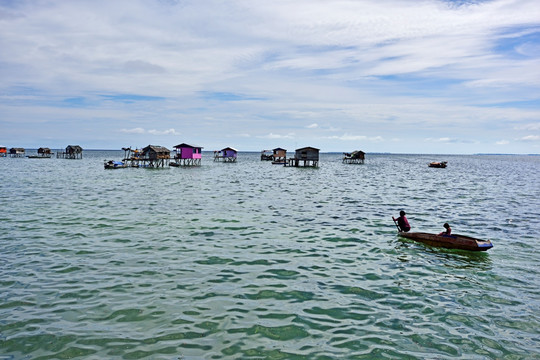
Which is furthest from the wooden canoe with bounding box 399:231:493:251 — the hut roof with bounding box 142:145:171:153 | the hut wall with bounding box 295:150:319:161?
the hut wall with bounding box 295:150:319:161

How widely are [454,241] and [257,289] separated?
1121cm

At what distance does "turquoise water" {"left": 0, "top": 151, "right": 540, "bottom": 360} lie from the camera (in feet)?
29.2

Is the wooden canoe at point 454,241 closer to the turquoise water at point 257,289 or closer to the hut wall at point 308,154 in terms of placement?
the turquoise water at point 257,289

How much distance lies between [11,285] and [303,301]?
10.1m

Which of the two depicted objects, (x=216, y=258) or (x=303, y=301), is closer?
(x=303, y=301)

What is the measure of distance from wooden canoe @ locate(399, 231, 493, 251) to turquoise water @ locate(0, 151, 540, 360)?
0.38 metres

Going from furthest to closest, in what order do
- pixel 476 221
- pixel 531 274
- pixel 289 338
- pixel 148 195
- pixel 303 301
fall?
pixel 148 195 < pixel 476 221 < pixel 531 274 < pixel 303 301 < pixel 289 338

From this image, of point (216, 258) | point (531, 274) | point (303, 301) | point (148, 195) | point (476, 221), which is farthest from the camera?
point (148, 195)

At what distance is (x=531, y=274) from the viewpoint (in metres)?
14.4

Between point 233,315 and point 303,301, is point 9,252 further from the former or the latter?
point 303,301

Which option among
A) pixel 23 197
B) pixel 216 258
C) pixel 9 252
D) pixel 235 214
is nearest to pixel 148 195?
pixel 23 197

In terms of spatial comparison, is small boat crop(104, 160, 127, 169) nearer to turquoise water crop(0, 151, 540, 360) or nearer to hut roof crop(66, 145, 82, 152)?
A: turquoise water crop(0, 151, 540, 360)

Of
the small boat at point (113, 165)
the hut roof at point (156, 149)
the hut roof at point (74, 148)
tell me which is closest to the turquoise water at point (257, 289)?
the small boat at point (113, 165)

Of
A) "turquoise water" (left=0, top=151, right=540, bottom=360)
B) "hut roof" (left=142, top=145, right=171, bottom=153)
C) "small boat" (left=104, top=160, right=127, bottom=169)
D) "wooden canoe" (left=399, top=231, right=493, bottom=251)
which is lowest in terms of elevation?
"turquoise water" (left=0, top=151, right=540, bottom=360)
